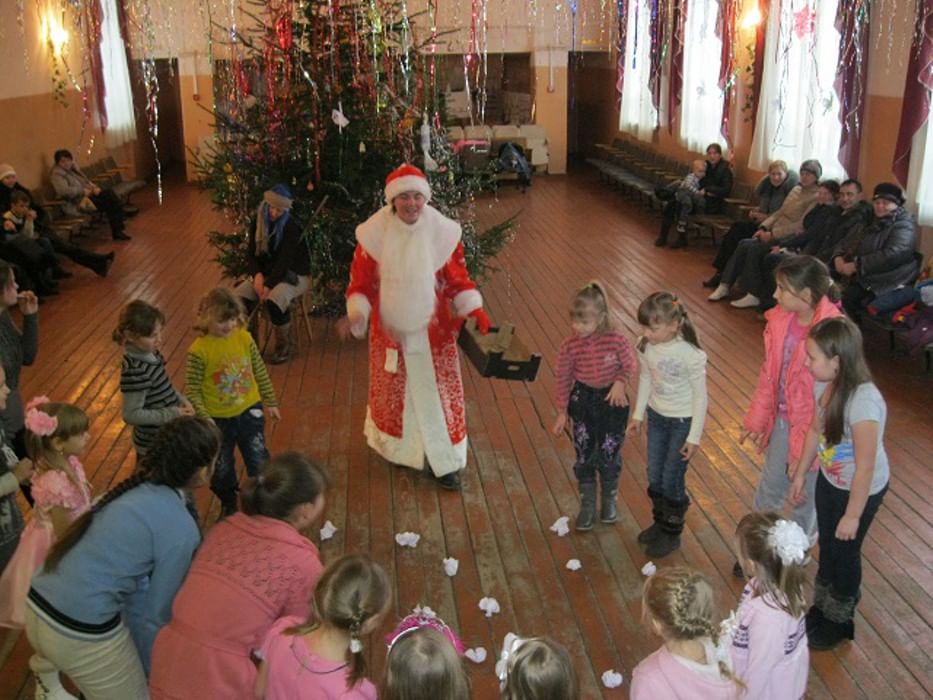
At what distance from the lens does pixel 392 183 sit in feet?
13.8

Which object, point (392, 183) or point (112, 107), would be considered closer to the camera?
point (392, 183)

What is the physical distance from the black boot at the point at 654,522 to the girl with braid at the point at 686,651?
5.41ft

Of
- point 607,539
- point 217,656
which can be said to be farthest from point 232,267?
point 217,656

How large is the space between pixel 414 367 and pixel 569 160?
1551cm

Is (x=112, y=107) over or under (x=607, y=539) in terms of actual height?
over

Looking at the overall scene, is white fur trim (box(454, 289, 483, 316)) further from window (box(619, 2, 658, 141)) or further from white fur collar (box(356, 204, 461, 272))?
window (box(619, 2, 658, 141))

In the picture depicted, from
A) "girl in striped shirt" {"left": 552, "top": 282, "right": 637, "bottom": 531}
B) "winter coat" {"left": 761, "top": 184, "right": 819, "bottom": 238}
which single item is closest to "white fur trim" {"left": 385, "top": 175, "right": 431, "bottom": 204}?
"girl in striped shirt" {"left": 552, "top": 282, "right": 637, "bottom": 531}

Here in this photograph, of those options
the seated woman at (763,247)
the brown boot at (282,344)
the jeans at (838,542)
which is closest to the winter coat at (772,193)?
the seated woman at (763,247)

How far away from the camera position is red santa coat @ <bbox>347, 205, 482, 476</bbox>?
4.27m

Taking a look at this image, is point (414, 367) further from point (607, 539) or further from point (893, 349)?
point (893, 349)

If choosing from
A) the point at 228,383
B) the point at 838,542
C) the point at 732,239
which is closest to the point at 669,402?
the point at 838,542

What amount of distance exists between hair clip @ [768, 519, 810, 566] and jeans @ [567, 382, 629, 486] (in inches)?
56.1

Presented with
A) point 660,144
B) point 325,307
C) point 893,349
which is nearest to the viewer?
point 893,349

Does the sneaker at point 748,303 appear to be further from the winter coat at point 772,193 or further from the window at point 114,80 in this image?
the window at point 114,80
